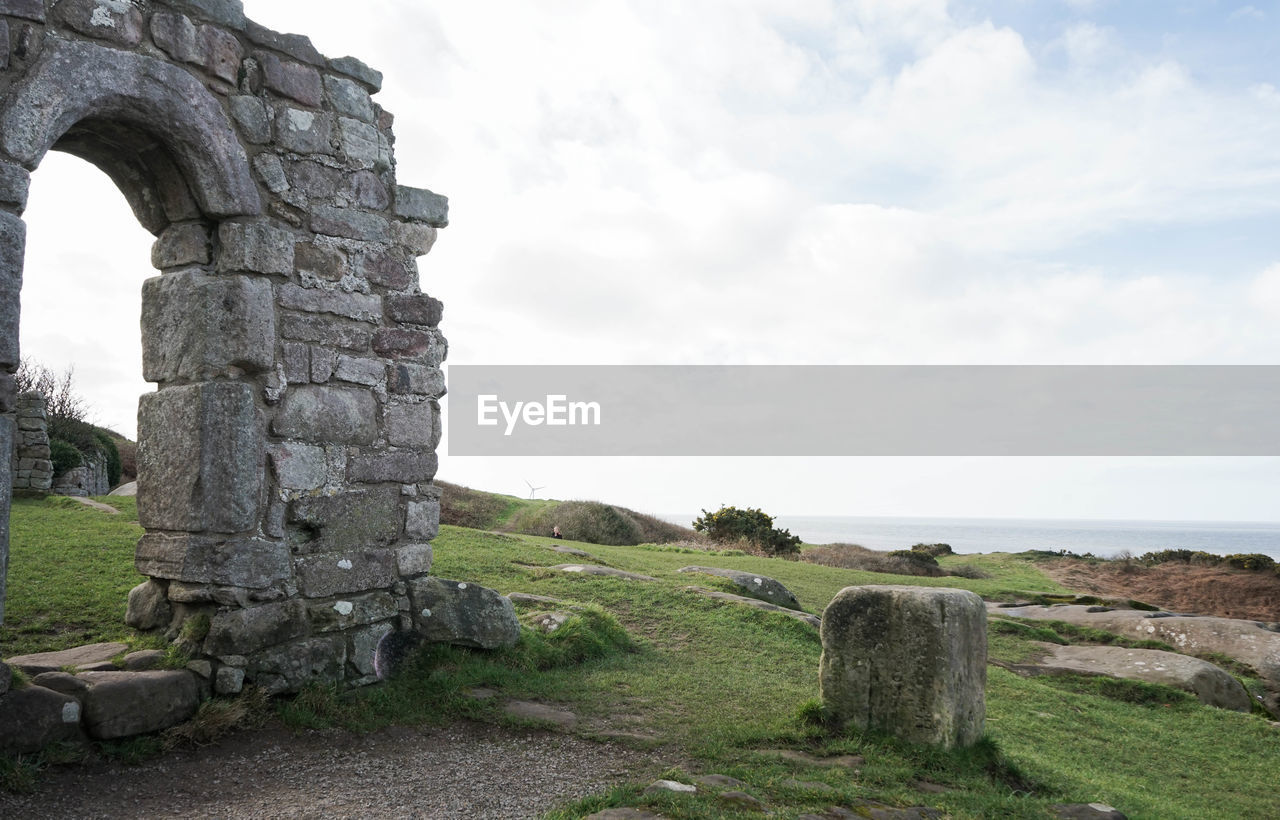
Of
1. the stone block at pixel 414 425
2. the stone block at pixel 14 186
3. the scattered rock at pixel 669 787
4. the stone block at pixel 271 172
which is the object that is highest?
the stone block at pixel 271 172

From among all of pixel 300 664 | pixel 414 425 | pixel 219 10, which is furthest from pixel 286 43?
pixel 300 664

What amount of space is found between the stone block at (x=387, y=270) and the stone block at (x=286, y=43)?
4.69 feet

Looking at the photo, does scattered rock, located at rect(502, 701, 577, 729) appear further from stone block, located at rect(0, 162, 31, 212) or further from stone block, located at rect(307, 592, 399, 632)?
stone block, located at rect(0, 162, 31, 212)

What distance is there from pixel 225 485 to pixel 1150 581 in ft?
83.3

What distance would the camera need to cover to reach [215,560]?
542 centimetres

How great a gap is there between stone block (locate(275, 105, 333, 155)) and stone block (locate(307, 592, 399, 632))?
3225mm

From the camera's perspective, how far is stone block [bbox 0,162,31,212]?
14.6 feet

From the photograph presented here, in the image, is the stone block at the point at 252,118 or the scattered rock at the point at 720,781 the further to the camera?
the stone block at the point at 252,118

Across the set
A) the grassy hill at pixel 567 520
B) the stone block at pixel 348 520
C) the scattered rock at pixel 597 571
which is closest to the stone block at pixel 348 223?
the stone block at pixel 348 520

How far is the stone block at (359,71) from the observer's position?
6.29 metres

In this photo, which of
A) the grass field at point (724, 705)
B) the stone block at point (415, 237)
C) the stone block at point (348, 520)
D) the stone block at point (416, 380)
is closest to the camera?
the grass field at point (724, 705)

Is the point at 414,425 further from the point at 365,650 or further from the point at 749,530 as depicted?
the point at 749,530

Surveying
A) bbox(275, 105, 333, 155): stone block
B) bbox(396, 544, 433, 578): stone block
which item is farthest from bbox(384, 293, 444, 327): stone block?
bbox(396, 544, 433, 578): stone block

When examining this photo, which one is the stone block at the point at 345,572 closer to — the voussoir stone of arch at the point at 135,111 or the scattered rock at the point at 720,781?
the voussoir stone of arch at the point at 135,111
